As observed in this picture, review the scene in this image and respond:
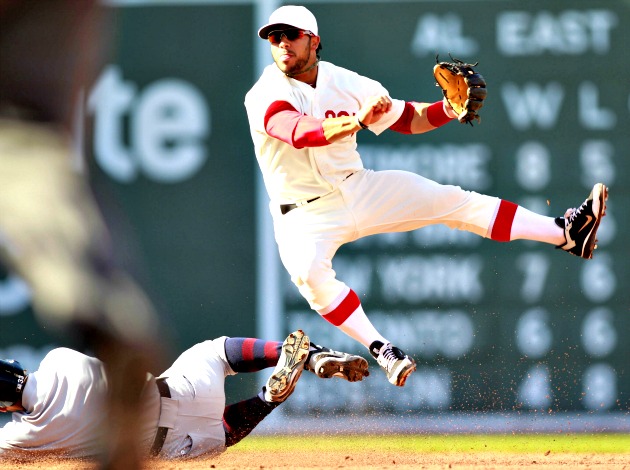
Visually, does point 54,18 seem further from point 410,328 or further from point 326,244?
point 410,328

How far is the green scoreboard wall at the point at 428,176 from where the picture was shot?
21.8 feet

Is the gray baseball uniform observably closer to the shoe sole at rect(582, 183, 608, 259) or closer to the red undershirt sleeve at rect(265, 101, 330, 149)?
the red undershirt sleeve at rect(265, 101, 330, 149)

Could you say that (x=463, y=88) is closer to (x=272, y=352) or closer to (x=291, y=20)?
(x=291, y=20)

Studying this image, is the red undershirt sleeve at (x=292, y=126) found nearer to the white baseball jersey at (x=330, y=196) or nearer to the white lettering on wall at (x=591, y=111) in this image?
the white baseball jersey at (x=330, y=196)

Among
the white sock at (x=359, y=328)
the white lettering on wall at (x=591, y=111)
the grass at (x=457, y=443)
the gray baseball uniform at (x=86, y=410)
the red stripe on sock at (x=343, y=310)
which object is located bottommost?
the grass at (x=457, y=443)

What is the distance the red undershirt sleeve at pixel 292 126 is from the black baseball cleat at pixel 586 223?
3.98ft

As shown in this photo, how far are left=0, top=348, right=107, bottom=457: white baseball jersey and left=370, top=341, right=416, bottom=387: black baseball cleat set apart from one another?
1310 mm

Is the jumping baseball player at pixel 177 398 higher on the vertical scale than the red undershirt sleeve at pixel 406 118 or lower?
lower

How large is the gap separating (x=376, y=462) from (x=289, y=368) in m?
0.90

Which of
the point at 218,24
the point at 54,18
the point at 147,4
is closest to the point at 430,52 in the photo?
the point at 218,24

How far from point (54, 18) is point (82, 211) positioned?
0.40 meters

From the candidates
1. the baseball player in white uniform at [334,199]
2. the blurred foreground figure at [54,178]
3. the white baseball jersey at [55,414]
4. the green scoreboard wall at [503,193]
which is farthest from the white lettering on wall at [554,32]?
the blurred foreground figure at [54,178]

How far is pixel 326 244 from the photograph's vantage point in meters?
4.80

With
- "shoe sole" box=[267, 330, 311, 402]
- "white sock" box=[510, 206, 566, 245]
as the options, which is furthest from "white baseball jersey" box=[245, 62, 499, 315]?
"shoe sole" box=[267, 330, 311, 402]
